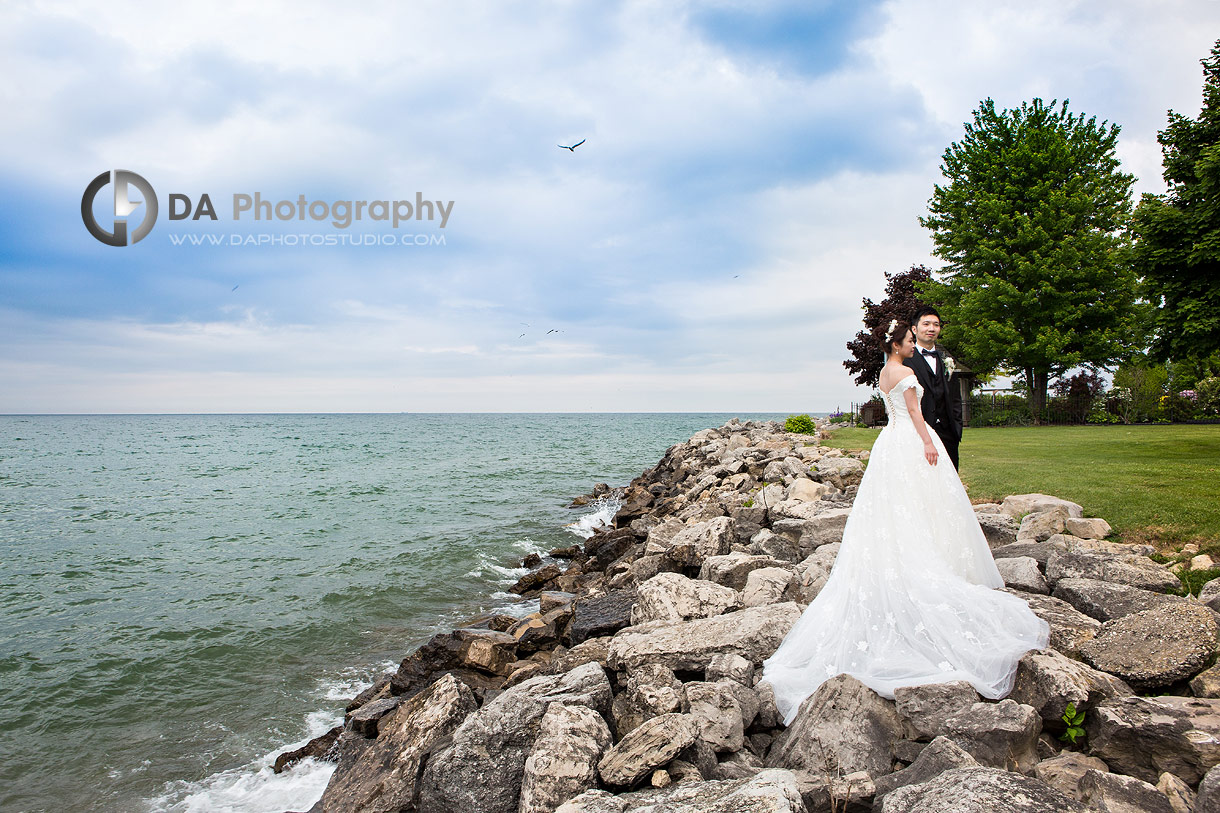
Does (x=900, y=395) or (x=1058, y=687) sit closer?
(x=1058, y=687)

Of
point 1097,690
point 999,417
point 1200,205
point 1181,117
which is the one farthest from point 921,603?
point 999,417

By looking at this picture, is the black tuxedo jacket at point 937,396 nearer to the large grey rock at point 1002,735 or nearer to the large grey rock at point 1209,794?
the large grey rock at point 1002,735

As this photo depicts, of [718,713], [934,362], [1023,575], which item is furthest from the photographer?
[934,362]

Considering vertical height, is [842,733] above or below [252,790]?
above

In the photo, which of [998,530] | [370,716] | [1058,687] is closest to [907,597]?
[1058,687]

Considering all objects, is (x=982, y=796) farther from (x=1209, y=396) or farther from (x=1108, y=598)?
(x=1209, y=396)

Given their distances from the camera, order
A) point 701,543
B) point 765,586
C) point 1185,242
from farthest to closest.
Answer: point 1185,242, point 701,543, point 765,586

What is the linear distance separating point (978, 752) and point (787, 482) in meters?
9.73

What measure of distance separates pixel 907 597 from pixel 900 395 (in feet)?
Answer: 6.23

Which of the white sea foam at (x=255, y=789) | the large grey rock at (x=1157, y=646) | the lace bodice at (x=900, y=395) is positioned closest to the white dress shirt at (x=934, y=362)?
the lace bodice at (x=900, y=395)

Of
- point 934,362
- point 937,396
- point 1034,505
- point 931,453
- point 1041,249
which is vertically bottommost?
point 1034,505

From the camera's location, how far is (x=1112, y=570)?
556cm

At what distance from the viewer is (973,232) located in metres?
30.5

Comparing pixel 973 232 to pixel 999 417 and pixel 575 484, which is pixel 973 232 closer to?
pixel 999 417
